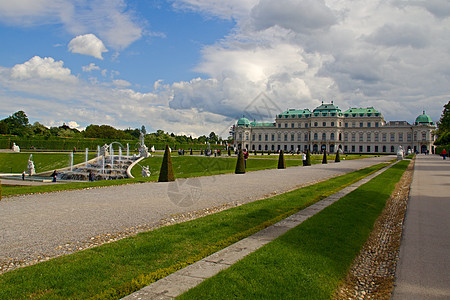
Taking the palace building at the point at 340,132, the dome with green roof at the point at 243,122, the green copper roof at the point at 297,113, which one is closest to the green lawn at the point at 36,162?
the palace building at the point at 340,132

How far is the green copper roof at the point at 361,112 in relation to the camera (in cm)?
9943

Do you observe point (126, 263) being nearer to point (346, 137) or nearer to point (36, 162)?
point (36, 162)

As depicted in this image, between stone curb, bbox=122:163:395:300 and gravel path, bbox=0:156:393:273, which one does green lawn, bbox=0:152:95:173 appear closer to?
gravel path, bbox=0:156:393:273

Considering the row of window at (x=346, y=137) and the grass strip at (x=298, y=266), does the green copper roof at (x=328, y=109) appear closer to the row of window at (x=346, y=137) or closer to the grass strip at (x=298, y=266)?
the row of window at (x=346, y=137)

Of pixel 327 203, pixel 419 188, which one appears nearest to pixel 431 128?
pixel 419 188

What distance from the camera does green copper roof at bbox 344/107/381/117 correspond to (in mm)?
99425

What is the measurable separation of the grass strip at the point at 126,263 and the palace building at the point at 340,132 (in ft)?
272

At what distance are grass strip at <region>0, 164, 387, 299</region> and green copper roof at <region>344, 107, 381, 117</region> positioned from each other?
10265cm

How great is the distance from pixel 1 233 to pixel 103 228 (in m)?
1.80

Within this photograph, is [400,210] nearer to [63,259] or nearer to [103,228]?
[103,228]

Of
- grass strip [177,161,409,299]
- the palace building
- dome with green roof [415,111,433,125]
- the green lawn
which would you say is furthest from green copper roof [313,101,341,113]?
grass strip [177,161,409,299]

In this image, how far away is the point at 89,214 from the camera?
314 inches

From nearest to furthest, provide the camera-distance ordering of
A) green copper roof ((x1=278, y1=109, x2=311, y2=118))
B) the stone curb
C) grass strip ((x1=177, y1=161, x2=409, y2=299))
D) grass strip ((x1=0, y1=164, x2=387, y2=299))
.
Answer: the stone curb
grass strip ((x1=177, y1=161, x2=409, y2=299))
grass strip ((x1=0, y1=164, x2=387, y2=299))
green copper roof ((x1=278, y1=109, x2=311, y2=118))

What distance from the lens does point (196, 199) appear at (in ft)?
34.4
